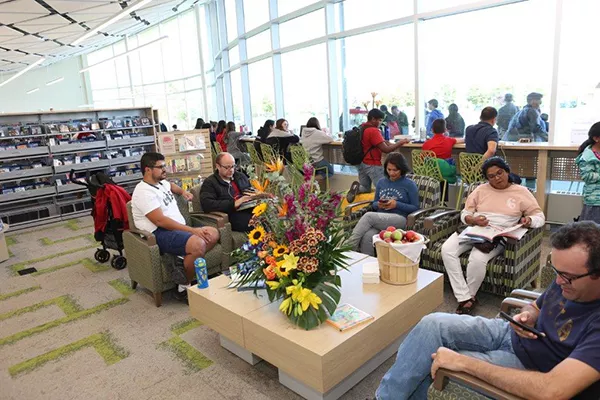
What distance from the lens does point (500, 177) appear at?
2979 millimetres

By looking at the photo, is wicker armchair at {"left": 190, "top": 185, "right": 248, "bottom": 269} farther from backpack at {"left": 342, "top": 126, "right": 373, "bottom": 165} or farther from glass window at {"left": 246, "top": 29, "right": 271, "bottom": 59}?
glass window at {"left": 246, "top": 29, "right": 271, "bottom": 59}

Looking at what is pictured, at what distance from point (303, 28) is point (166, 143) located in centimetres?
441

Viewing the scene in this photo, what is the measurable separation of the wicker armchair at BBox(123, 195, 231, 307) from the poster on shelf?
1.78 meters

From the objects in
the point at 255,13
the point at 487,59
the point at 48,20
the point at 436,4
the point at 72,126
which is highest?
the point at 255,13

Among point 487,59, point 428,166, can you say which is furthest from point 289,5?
point 428,166

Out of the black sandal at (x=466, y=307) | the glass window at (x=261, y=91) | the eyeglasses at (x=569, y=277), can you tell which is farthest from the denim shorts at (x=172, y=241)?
the glass window at (x=261, y=91)

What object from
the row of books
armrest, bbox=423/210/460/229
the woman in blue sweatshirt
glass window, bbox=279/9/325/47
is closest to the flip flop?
the woman in blue sweatshirt

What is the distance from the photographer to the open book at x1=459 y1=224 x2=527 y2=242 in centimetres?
287

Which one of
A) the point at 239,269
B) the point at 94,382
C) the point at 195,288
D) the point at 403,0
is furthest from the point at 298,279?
the point at 403,0

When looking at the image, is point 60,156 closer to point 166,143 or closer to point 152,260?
point 166,143

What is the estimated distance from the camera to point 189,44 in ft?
43.4

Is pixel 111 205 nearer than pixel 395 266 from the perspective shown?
No

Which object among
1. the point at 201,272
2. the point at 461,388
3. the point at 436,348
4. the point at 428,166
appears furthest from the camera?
the point at 428,166

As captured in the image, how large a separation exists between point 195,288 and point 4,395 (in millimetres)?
1221
